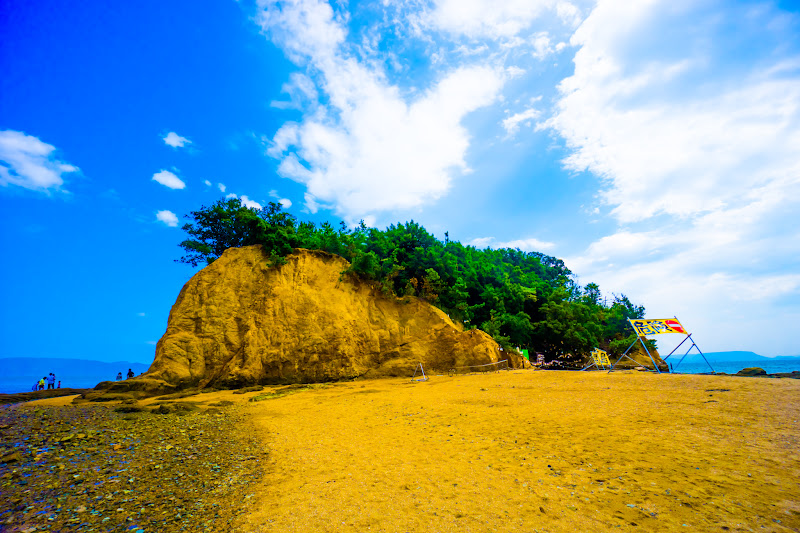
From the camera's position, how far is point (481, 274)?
74.8ft

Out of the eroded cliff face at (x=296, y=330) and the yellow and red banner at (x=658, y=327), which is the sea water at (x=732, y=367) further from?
the eroded cliff face at (x=296, y=330)

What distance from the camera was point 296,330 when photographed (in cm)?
1636

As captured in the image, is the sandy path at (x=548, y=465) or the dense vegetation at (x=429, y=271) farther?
the dense vegetation at (x=429, y=271)

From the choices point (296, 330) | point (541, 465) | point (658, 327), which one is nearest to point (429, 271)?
point (296, 330)

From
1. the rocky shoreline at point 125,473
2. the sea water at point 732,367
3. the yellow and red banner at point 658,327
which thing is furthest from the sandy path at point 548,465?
the sea water at point 732,367

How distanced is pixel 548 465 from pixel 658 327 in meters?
14.0

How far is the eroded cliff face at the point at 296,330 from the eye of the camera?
1532cm

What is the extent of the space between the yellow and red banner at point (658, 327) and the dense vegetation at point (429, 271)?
6690 mm

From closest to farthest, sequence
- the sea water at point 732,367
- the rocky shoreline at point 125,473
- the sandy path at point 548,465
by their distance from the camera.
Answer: the sandy path at point 548,465
the rocky shoreline at point 125,473
the sea water at point 732,367

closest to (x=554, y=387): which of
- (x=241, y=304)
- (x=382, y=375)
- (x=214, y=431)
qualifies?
(x=382, y=375)

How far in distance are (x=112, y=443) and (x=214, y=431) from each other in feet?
5.85

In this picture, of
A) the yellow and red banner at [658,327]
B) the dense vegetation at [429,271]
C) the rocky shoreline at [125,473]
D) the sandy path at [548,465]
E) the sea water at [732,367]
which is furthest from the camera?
the sea water at [732,367]

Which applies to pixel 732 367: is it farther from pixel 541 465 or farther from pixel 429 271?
pixel 541 465

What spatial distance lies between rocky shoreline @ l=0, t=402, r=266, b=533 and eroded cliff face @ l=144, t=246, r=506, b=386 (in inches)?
276
